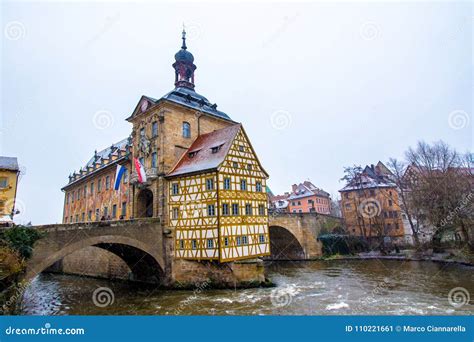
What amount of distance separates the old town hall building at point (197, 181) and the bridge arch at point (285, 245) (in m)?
12.0

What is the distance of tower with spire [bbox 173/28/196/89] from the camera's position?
2636 cm

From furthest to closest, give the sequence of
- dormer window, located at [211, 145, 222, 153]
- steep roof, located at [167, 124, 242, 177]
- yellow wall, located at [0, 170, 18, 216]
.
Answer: yellow wall, located at [0, 170, 18, 216]
dormer window, located at [211, 145, 222, 153]
steep roof, located at [167, 124, 242, 177]

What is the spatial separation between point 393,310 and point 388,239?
25.6m

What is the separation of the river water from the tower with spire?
16588 mm

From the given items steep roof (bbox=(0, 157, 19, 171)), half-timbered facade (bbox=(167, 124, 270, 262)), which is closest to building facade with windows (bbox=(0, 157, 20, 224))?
steep roof (bbox=(0, 157, 19, 171))

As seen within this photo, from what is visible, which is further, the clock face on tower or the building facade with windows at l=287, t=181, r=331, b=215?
the building facade with windows at l=287, t=181, r=331, b=215

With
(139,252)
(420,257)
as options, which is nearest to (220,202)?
(139,252)

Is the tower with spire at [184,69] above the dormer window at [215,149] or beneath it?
above

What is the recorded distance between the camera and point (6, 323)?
20.2ft

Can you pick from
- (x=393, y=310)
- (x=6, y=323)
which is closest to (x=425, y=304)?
(x=393, y=310)

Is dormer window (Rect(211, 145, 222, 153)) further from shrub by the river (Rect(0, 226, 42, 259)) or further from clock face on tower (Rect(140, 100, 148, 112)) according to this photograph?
shrub by the river (Rect(0, 226, 42, 259))

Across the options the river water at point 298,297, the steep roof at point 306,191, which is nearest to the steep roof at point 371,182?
the river water at point 298,297

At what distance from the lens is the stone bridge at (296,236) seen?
30702 millimetres

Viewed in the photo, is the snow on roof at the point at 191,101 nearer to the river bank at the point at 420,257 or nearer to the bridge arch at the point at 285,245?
the bridge arch at the point at 285,245
